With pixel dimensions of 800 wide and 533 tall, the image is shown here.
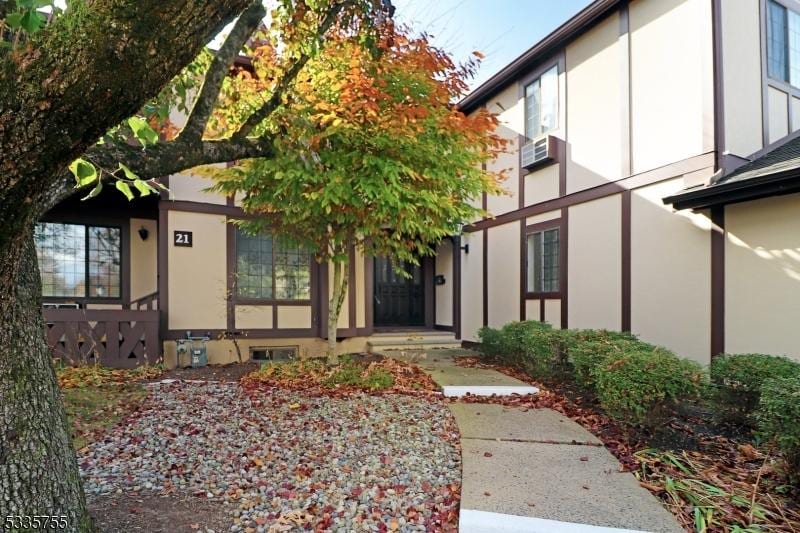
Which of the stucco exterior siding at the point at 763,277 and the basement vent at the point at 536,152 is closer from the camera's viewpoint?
the stucco exterior siding at the point at 763,277

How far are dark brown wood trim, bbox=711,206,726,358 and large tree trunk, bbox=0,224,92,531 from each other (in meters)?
6.30

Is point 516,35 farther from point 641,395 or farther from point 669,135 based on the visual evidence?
point 641,395

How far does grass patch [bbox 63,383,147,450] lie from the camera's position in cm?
406

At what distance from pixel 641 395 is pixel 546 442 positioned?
2.83ft

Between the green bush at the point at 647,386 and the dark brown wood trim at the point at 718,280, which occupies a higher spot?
the dark brown wood trim at the point at 718,280

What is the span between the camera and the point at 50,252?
26.2ft

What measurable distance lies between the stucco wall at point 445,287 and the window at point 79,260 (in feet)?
22.6

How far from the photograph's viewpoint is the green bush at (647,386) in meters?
3.65

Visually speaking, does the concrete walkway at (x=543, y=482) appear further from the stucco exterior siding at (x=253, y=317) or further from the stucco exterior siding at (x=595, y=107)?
the stucco exterior siding at (x=253, y=317)

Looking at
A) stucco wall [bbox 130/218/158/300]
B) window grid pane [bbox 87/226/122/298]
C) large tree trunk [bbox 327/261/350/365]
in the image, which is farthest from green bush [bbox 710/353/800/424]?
window grid pane [bbox 87/226/122/298]

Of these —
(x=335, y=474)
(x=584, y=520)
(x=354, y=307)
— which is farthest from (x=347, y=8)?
(x=354, y=307)

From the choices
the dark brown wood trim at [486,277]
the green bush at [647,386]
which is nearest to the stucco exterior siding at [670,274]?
the green bush at [647,386]

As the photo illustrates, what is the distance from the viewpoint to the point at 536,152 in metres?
A: 8.23

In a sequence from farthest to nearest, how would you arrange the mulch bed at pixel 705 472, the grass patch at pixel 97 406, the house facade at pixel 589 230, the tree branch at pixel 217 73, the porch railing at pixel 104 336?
the porch railing at pixel 104 336, the house facade at pixel 589 230, the grass patch at pixel 97 406, the tree branch at pixel 217 73, the mulch bed at pixel 705 472
